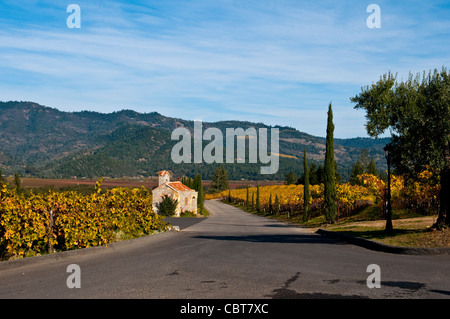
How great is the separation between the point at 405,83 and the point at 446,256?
305 inches

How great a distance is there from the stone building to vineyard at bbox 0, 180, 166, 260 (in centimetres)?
4232

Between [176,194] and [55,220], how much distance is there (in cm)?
4778

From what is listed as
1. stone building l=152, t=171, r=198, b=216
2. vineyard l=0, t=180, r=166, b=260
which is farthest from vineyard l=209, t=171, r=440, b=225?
stone building l=152, t=171, r=198, b=216

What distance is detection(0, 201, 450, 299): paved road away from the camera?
8219mm

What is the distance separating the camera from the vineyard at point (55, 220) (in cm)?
1251

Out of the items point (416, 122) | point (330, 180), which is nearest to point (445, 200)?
point (416, 122)

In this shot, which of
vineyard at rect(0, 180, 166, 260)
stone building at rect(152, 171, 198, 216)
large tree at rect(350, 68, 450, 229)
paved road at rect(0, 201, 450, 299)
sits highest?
large tree at rect(350, 68, 450, 229)

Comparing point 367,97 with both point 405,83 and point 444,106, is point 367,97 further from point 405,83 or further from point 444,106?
point 444,106

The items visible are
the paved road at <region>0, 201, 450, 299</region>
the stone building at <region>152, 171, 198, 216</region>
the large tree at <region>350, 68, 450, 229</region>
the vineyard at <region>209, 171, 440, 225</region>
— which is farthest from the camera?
the stone building at <region>152, 171, 198, 216</region>

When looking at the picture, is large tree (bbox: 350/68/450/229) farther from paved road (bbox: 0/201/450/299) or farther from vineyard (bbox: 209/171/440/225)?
paved road (bbox: 0/201/450/299)

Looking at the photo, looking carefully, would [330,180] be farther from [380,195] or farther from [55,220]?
[55,220]

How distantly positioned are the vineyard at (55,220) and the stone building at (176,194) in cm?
4232

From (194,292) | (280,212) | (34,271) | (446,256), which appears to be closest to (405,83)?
(446,256)
